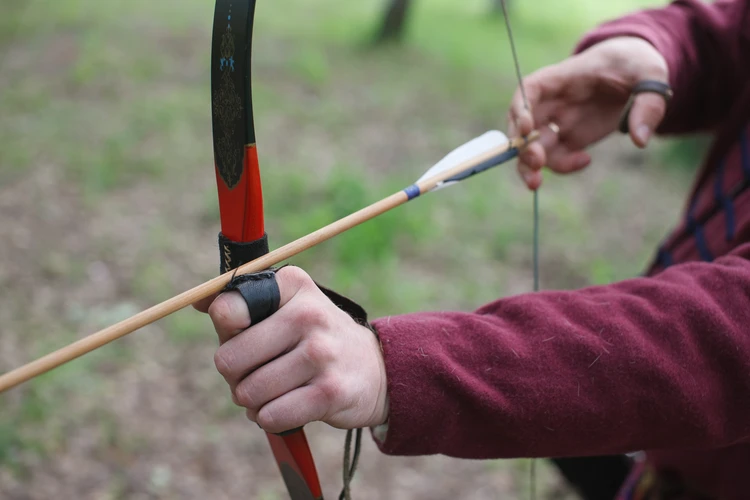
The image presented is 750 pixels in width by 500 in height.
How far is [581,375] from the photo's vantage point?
27.2 inches

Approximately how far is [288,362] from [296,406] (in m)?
0.04

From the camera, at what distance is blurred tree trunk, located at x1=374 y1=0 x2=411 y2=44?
554 cm

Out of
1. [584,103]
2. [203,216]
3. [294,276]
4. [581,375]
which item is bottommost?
[203,216]

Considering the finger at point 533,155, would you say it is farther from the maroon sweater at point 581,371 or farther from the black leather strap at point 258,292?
the black leather strap at point 258,292

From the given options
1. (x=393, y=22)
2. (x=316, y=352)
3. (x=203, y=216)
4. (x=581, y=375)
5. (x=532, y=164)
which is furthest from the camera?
(x=393, y=22)

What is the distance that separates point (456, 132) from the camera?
13.6 feet

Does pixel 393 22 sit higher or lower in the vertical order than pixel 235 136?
lower

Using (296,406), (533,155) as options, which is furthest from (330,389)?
(533,155)

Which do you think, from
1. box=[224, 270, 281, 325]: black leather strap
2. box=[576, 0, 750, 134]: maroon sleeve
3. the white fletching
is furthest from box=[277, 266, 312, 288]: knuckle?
box=[576, 0, 750, 134]: maroon sleeve

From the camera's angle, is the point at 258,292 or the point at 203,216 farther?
the point at 203,216

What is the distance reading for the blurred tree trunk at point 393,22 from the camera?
218 inches

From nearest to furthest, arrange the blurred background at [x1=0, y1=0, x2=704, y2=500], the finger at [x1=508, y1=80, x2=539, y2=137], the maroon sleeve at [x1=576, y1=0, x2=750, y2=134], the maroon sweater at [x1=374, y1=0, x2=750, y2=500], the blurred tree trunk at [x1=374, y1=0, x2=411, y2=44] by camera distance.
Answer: the maroon sweater at [x1=374, y1=0, x2=750, y2=500], the finger at [x1=508, y1=80, x2=539, y2=137], the maroon sleeve at [x1=576, y1=0, x2=750, y2=134], the blurred background at [x1=0, y1=0, x2=704, y2=500], the blurred tree trunk at [x1=374, y1=0, x2=411, y2=44]

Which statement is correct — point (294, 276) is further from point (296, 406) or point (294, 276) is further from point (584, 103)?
point (584, 103)

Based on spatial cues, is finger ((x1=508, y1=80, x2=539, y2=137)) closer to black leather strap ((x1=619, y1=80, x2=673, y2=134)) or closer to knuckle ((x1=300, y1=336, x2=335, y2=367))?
black leather strap ((x1=619, y1=80, x2=673, y2=134))
